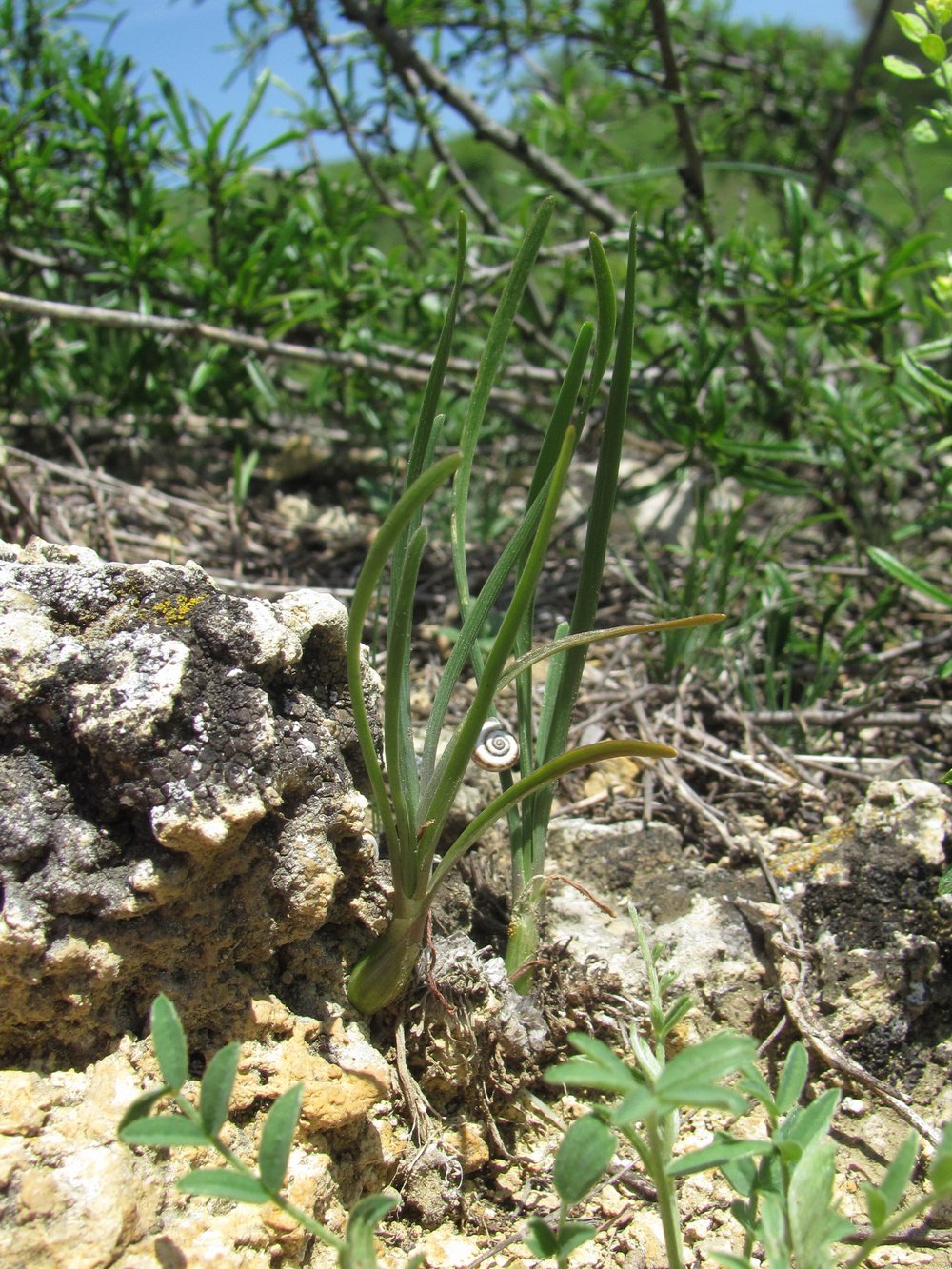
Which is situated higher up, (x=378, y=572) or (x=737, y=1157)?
(x=378, y=572)

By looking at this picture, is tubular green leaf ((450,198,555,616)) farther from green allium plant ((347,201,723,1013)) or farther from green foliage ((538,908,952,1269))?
green foliage ((538,908,952,1269))

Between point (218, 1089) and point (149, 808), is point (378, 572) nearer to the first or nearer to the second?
point (149, 808)

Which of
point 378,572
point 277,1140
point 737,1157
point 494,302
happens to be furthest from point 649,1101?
point 494,302

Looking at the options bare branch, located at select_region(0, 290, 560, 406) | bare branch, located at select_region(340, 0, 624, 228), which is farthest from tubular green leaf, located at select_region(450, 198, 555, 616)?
bare branch, located at select_region(340, 0, 624, 228)

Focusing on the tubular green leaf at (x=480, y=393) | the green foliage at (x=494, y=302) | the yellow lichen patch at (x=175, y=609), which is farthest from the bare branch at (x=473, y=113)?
the yellow lichen patch at (x=175, y=609)

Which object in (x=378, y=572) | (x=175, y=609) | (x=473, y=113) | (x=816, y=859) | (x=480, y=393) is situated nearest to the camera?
(x=378, y=572)

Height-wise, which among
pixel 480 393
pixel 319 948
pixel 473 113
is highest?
pixel 473 113

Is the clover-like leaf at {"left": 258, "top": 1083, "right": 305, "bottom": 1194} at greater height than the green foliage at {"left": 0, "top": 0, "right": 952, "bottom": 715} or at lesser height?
lesser
